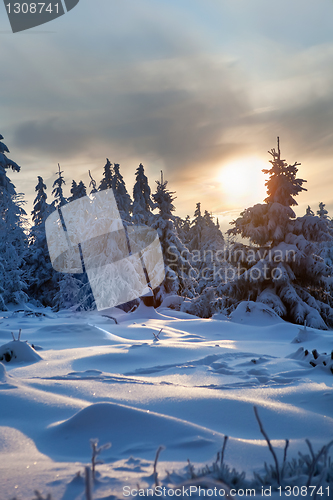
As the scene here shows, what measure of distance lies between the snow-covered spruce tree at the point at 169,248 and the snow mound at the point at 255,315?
7.94 meters

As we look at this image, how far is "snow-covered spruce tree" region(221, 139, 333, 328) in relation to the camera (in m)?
12.4

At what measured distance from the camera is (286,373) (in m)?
3.64

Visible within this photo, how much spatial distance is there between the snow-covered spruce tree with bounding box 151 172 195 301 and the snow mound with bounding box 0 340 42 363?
14159mm

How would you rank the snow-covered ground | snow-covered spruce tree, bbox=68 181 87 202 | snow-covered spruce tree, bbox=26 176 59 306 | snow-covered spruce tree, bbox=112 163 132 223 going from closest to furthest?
the snow-covered ground → snow-covered spruce tree, bbox=26 176 59 306 → snow-covered spruce tree, bbox=112 163 132 223 → snow-covered spruce tree, bbox=68 181 87 202

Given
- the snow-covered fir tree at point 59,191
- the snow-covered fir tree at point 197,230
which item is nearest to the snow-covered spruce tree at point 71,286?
the snow-covered fir tree at point 59,191

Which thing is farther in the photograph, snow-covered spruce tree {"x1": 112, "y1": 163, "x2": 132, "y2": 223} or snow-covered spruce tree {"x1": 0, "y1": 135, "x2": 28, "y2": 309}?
snow-covered spruce tree {"x1": 112, "y1": 163, "x2": 132, "y2": 223}

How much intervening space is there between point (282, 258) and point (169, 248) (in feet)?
25.5

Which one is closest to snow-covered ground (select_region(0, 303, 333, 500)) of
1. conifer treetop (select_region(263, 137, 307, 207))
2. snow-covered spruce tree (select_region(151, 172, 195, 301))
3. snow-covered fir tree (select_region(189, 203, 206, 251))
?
conifer treetop (select_region(263, 137, 307, 207))

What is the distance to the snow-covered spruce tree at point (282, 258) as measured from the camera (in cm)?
1236

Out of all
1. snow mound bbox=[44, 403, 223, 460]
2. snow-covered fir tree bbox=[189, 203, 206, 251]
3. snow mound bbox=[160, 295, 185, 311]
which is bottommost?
snow mound bbox=[160, 295, 185, 311]

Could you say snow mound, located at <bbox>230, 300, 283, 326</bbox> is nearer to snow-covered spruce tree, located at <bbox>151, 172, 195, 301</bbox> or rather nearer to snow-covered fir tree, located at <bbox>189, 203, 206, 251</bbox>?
snow-covered spruce tree, located at <bbox>151, 172, 195, 301</bbox>

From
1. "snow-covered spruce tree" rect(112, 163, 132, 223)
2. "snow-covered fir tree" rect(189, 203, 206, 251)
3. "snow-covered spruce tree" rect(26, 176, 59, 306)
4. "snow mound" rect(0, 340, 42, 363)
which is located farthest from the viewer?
"snow-covered fir tree" rect(189, 203, 206, 251)

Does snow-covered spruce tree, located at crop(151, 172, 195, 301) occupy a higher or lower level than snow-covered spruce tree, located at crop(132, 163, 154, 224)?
lower

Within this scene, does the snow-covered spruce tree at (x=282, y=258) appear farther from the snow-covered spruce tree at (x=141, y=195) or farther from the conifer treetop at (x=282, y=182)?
the snow-covered spruce tree at (x=141, y=195)
